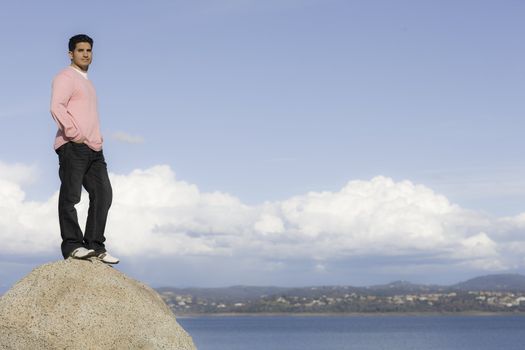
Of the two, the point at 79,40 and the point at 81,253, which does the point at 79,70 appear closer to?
the point at 79,40

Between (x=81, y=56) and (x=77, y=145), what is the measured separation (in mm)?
1275

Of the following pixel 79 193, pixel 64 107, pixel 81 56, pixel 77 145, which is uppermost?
pixel 81 56

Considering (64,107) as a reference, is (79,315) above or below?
below

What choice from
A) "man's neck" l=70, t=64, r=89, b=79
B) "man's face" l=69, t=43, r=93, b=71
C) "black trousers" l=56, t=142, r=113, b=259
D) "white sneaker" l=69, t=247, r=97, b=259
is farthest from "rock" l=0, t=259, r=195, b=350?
"man's face" l=69, t=43, r=93, b=71

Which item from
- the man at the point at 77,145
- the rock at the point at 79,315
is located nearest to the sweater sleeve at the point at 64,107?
the man at the point at 77,145

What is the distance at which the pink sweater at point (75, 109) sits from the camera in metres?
12.1

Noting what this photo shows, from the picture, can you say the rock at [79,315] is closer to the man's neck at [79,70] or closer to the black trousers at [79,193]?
the black trousers at [79,193]

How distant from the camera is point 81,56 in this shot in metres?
12.5

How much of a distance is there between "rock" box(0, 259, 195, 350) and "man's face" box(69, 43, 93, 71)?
280cm

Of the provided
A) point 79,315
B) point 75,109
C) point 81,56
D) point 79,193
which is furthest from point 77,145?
point 79,315

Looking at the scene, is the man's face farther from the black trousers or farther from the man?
the black trousers

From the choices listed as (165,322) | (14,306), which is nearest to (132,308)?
(165,322)

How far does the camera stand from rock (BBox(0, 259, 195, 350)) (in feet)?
36.9

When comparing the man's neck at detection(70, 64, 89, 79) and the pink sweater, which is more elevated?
the man's neck at detection(70, 64, 89, 79)
